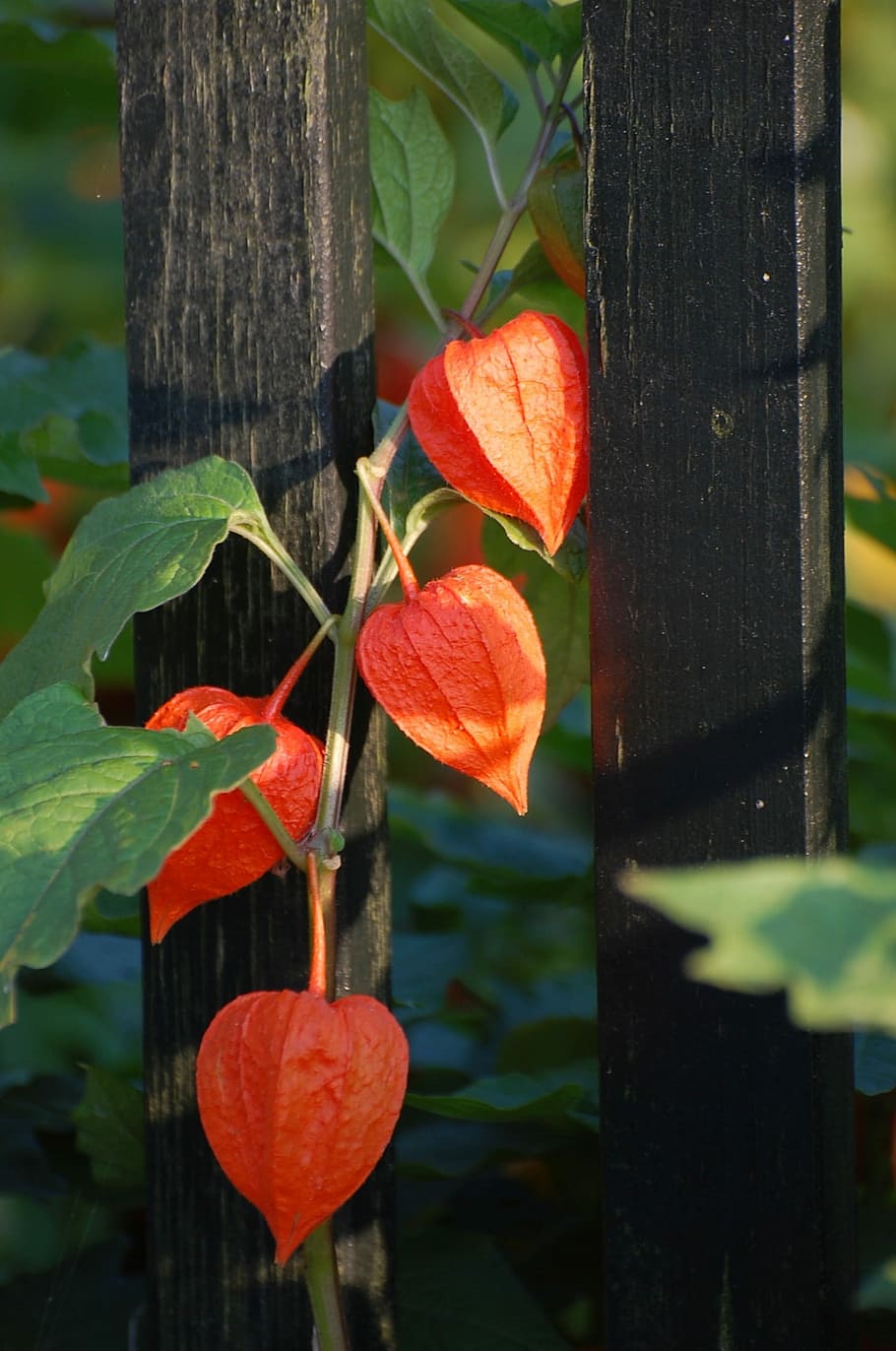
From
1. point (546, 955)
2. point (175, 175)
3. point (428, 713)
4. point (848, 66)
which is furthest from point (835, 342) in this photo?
point (848, 66)

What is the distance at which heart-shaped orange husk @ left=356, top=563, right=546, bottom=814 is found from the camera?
595mm

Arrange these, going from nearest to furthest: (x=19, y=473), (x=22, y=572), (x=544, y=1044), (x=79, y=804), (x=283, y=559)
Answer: (x=79, y=804), (x=283, y=559), (x=19, y=473), (x=544, y=1044), (x=22, y=572)

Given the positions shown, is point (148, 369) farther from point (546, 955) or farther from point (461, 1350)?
point (546, 955)

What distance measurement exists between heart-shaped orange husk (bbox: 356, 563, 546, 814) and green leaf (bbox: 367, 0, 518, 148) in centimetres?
28

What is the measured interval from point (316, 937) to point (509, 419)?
235mm

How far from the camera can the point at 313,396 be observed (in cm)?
70

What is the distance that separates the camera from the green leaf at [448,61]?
0.72 metres

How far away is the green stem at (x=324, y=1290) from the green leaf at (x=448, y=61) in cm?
55

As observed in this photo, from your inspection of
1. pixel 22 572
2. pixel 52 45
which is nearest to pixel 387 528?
pixel 52 45

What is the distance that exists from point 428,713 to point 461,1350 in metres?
0.39

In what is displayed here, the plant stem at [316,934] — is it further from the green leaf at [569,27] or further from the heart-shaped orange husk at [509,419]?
the green leaf at [569,27]

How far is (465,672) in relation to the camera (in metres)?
0.60

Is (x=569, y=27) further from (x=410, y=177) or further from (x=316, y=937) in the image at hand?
(x=316, y=937)

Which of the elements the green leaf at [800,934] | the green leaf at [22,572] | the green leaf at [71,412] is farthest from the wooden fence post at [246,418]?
the green leaf at [22,572]
